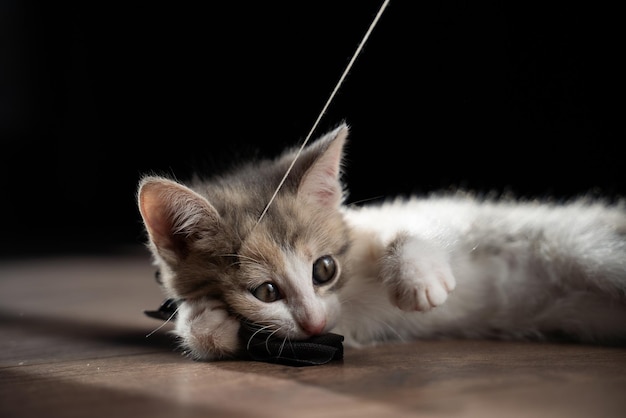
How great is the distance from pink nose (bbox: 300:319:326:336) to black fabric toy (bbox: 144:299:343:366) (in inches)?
0.7

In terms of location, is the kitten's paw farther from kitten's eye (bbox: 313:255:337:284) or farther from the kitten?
kitten's eye (bbox: 313:255:337:284)

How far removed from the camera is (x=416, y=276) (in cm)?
139

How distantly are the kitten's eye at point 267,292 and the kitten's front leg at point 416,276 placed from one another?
0.79ft

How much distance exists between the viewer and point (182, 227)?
1425 mm

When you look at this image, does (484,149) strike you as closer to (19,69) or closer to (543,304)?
(543,304)

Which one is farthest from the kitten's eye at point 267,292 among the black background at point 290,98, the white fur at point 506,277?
the black background at point 290,98

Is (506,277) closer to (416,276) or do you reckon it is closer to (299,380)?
(416,276)

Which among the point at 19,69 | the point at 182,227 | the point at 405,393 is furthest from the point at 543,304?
the point at 19,69

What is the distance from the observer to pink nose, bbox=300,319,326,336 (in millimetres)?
1333

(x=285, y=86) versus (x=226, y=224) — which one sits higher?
(x=285, y=86)

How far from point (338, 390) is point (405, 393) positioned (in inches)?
4.3

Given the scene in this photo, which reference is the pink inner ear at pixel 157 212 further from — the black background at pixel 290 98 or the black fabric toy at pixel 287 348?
the black background at pixel 290 98

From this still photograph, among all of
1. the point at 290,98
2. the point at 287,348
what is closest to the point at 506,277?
the point at 287,348

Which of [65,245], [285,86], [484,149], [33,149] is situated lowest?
[484,149]
